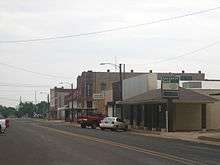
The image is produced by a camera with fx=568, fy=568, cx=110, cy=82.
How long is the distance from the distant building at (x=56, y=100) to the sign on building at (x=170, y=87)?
9816cm

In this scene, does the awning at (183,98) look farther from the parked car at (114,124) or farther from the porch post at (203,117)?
the parked car at (114,124)

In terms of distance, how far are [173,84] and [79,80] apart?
6645 cm

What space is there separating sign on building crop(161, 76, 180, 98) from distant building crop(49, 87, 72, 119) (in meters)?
98.2

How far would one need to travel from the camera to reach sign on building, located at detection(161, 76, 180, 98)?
51500mm

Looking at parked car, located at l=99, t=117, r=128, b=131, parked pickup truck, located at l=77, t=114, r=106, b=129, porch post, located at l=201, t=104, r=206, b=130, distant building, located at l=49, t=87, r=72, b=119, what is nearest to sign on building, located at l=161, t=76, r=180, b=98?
porch post, located at l=201, t=104, r=206, b=130

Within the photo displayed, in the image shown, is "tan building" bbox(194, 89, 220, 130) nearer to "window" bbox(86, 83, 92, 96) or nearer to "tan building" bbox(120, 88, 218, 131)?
"tan building" bbox(120, 88, 218, 131)

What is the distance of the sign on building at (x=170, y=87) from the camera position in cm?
5150

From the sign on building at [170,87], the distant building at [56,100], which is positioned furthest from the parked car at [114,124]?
the distant building at [56,100]

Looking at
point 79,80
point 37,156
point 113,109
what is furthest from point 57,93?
point 37,156

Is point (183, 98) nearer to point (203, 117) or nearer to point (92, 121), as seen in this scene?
point (203, 117)

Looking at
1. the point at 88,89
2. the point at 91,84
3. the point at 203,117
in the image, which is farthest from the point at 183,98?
the point at 91,84

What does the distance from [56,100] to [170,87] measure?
375 ft

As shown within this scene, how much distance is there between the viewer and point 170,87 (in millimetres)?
52000

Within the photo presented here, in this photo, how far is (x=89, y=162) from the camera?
1911cm
